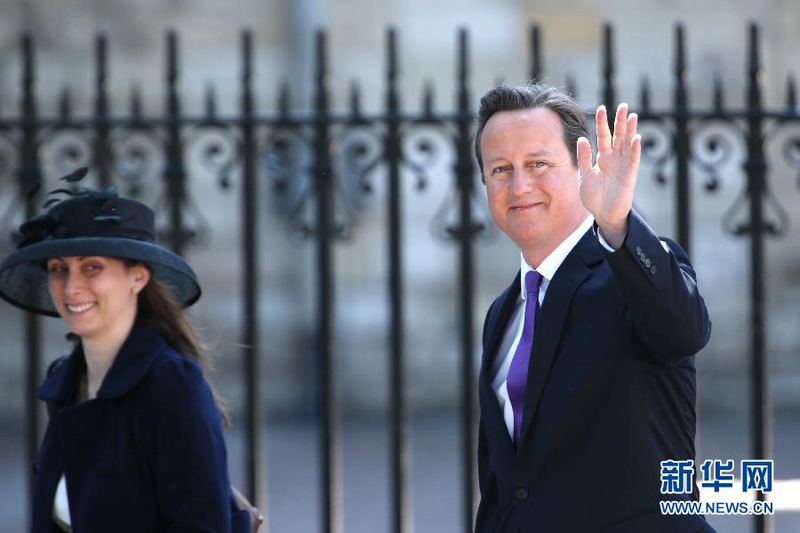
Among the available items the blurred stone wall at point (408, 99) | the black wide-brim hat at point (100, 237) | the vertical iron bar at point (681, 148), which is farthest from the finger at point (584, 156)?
the blurred stone wall at point (408, 99)

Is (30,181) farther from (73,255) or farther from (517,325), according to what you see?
(517,325)

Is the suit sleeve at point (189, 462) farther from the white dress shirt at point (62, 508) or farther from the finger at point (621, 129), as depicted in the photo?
the finger at point (621, 129)

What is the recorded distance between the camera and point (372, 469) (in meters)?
8.02

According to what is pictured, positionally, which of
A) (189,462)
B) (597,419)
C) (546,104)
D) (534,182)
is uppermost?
(546,104)

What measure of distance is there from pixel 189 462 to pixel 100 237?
0.62 metres

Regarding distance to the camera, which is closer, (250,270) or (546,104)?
(546,104)

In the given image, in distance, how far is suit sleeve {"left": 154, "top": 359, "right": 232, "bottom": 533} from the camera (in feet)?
8.98

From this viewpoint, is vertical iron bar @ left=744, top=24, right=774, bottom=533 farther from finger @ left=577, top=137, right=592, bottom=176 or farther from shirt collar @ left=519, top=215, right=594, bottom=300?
finger @ left=577, top=137, right=592, bottom=176

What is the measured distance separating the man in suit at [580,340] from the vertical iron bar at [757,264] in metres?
1.89

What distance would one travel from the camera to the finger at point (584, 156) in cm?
237

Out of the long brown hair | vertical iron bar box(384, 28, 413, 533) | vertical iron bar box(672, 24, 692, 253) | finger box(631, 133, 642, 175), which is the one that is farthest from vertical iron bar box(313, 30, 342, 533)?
finger box(631, 133, 642, 175)

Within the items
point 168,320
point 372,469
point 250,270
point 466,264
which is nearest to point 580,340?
point 168,320

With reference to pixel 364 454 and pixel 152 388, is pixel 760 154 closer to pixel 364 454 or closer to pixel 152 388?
pixel 152 388

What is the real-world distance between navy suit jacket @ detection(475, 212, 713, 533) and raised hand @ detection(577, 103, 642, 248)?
0.38ft
